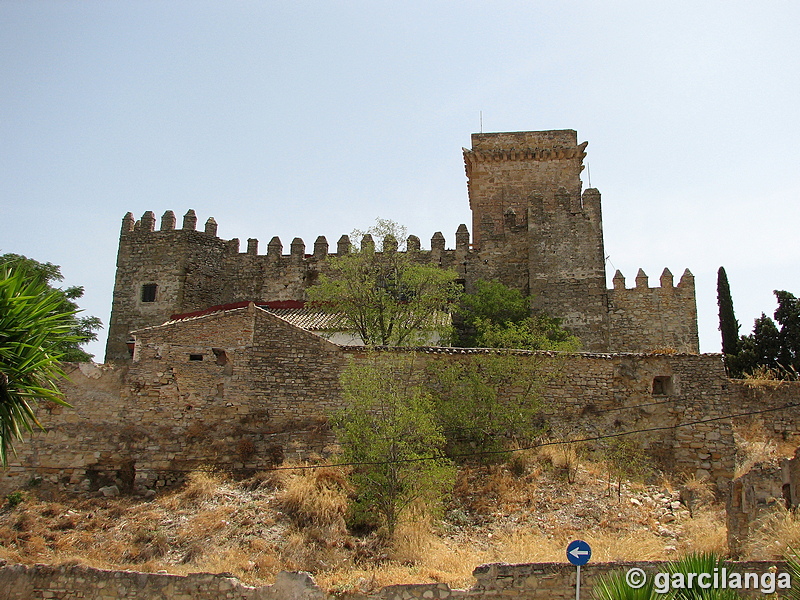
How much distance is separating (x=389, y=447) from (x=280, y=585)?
408 cm

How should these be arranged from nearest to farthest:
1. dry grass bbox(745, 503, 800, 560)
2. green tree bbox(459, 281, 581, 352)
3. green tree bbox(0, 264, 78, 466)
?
dry grass bbox(745, 503, 800, 560) → green tree bbox(0, 264, 78, 466) → green tree bbox(459, 281, 581, 352)

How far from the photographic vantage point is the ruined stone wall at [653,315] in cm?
2817

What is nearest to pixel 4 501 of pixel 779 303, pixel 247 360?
pixel 247 360

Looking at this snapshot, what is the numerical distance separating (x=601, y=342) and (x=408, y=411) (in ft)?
44.6

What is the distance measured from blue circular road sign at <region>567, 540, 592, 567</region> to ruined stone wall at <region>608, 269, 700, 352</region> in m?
19.1

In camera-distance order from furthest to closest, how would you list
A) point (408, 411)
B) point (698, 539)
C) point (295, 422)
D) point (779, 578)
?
point (295, 422) < point (408, 411) < point (698, 539) < point (779, 578)

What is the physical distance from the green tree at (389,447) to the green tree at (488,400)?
2.46 feet

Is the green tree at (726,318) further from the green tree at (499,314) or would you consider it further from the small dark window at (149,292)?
the small dark window at (149,292)

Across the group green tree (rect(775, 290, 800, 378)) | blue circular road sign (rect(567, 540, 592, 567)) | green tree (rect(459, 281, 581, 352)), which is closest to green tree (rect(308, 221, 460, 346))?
green tree (rect(459, 281, 581, 352))

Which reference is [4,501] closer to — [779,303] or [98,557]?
[98,557]

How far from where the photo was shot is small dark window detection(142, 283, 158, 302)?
30966mm

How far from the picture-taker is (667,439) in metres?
18.1

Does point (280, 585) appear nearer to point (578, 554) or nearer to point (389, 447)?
point (389, 447)

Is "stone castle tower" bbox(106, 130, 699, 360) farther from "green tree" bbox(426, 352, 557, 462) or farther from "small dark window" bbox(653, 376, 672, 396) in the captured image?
"green tree" bbox(426, 352, 557, 462)
